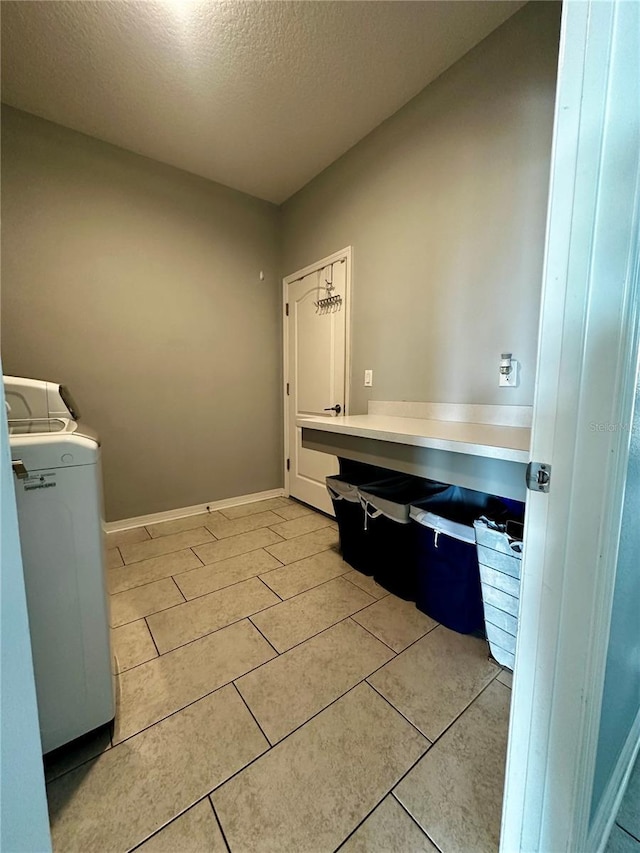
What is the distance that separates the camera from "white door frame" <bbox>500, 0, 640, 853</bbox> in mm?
510

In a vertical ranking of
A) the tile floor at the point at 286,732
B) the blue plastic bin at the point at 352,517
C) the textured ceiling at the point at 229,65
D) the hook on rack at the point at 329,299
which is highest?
the textured ceiling at the point at 229,65

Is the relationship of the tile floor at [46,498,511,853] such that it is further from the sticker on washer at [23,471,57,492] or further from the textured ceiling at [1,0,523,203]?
the textured ceiling at [1,0,523,203]

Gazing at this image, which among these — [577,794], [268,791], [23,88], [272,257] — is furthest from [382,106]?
[268,791]

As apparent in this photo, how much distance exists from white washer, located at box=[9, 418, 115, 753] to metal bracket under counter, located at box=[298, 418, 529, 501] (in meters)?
0.94

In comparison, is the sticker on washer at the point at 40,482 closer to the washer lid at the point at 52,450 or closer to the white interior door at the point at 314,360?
the washer lid at the point at 52,450

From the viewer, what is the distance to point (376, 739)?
104 cm

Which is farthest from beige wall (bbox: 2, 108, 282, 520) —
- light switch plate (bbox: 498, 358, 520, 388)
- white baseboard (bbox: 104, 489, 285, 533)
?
light switch plate (bbox: 498, 358, 520, 388)

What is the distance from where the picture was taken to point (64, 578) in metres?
0.92

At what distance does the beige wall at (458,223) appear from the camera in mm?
1489

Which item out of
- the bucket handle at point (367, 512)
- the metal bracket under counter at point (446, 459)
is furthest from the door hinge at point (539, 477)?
the bucket handle at point (367, 512)

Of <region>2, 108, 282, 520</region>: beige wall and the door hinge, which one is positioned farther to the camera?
<region>2, 108, 282, 520</region>: beige wall

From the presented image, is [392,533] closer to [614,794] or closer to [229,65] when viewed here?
[614,794]

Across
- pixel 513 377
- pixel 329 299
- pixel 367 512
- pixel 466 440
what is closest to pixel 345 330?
pixel 329 299

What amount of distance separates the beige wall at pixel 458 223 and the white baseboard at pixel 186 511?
1.46 metres
